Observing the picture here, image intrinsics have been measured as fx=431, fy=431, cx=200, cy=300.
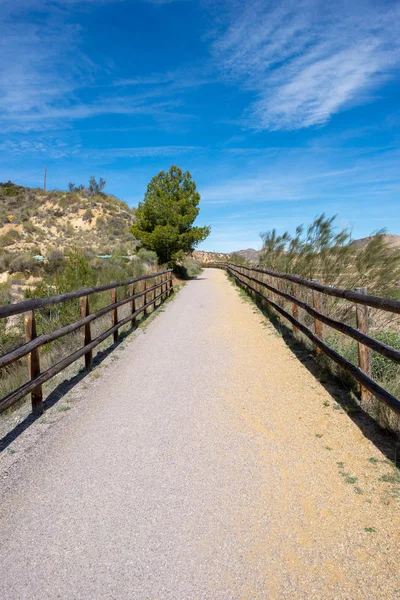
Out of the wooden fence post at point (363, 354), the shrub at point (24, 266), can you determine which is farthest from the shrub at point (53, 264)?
the wooden fence post at point (363, 354)

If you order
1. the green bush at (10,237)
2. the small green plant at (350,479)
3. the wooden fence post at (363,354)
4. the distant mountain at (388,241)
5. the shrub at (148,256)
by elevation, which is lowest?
the small green plant at (350,479)

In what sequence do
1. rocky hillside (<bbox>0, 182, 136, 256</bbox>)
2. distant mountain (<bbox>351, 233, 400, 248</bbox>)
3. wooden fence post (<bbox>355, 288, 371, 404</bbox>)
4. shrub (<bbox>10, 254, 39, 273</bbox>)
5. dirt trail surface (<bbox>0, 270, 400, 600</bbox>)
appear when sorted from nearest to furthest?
dirt trail surface (<bbox>0, 270, 400, 600</bbox>) < wooden fence post (<bbox>355, 288, 371, 404</bbox>) < distant mountain (<bbox>351, 233, 400, 248</bbox>) < shrub (<bbox>10, 254, 39, 273</bbox>) < rocky hillside (<bbox>0, 182, 136, 256</bbox>)

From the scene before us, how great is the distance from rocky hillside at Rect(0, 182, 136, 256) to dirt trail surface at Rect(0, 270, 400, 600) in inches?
1364

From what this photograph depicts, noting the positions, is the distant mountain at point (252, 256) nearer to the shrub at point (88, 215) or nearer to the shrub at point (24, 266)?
the shrub at point (24, 266)

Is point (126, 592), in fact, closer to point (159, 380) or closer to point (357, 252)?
point (159, 380)

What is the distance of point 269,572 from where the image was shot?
8.36 ft

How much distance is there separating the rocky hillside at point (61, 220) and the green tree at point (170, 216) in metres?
8.68

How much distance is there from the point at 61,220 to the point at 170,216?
28.3 m

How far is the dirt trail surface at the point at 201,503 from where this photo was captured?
98.8 inches

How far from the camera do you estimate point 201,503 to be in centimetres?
323

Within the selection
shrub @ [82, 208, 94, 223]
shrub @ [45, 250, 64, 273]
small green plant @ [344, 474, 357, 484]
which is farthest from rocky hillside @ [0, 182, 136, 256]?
small green plant @ [344, 474, 357, 484]

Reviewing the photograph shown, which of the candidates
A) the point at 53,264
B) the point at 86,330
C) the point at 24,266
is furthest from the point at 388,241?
the point at 24,266

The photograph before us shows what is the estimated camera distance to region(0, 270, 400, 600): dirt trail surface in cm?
251

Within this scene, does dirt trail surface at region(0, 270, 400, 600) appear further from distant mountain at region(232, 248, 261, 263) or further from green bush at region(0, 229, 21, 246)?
green bush at region(0, 229, 21, 246)
